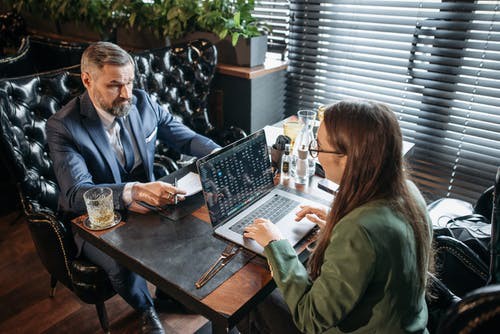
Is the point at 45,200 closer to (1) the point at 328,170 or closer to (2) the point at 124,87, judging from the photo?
(2) the point at 124,87

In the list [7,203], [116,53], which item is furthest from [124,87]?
[7,203]

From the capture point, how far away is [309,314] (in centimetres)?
92

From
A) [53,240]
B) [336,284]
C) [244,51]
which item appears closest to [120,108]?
[53,240]

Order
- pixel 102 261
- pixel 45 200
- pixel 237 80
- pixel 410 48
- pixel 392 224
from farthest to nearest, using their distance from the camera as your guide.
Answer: pixel 237 80 < pixel 410 48 < pixel 45 200 < pixel 102 261 < pixel 392 224

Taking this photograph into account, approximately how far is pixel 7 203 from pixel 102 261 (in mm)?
1809

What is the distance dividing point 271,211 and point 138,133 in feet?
2.76

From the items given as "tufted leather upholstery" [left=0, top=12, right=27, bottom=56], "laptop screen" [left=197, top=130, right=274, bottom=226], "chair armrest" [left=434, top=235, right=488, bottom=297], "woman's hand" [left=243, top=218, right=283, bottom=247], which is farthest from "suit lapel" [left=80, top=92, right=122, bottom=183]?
"tufted leather upholstery" [left=0, top=12, right=27, bottom=56]

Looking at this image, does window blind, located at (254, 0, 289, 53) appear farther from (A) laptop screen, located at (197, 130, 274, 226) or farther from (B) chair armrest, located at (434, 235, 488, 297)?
(B) chair armrest, located at (434, 235, 488, 297)

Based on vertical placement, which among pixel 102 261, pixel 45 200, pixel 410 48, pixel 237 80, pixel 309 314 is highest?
pixel 410 48

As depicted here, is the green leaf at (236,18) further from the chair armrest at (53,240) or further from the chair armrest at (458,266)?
the chair armrest at (458,266)

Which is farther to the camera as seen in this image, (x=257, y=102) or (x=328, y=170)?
(x=257, y=102)

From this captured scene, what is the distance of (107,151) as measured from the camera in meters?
1.65

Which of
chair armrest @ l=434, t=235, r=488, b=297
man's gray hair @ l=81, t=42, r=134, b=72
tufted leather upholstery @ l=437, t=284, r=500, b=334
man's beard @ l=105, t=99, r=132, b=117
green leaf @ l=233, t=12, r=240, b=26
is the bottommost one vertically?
chair armrest @ l=434, t=235, r=488, b=297

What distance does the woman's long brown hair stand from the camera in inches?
36.5
